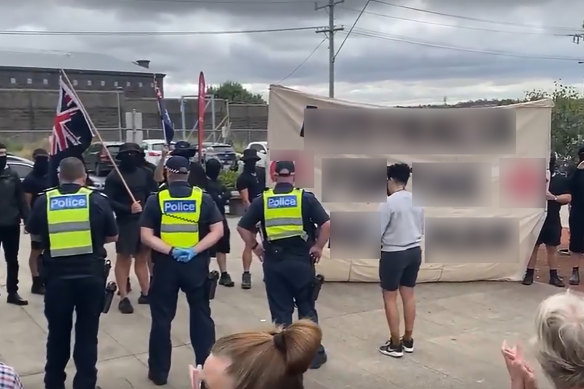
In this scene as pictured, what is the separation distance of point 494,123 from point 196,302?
489cm

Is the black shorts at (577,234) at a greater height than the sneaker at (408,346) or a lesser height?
greater

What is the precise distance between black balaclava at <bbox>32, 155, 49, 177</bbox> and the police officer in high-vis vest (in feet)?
11.4

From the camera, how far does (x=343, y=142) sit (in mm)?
8555

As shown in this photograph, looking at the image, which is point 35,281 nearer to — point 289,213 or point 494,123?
point 289,213

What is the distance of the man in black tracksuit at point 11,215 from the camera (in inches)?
300

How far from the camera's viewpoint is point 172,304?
5512 millimetres

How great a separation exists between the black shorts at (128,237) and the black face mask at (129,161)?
59 centimetres

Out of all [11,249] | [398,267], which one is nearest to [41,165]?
[11,249]

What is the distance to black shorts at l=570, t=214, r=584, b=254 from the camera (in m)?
8.84

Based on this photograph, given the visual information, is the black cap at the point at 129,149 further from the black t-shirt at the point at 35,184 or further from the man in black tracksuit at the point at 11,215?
the black t-shirt at the point at 35,184

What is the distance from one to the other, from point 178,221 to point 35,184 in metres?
3.70

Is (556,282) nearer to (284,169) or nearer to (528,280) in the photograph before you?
(528,280)

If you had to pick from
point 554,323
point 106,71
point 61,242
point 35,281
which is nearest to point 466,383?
point 61,242

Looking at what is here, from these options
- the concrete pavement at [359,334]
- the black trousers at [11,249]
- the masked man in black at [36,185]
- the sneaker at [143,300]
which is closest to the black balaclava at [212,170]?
the concrete pavement at [359,334]
